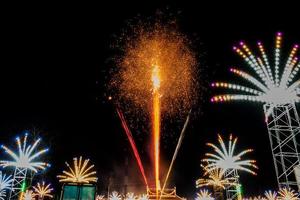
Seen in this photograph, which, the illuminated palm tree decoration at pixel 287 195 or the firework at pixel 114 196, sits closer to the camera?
the illuminated palm tree decoration at pixel 287 195

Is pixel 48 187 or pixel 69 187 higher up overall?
pixel 48 187

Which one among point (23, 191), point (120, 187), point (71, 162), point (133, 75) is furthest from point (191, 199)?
point (133, 75)

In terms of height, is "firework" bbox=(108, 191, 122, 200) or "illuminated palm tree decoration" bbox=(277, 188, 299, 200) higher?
"firework" bbox=(108, 191, 122, 200)

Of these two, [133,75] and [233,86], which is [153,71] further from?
[233,86]

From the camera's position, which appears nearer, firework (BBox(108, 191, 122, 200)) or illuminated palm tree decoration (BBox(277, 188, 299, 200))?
illuminated palm tree decoration (BBox(277, 188, 299, 200))

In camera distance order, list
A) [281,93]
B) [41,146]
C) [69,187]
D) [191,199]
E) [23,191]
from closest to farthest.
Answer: [69,187]
[281,93]
[23,191]
[41,146]
[191,199]

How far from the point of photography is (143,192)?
2726 inches

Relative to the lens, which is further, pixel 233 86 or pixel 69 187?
pixel 233 86

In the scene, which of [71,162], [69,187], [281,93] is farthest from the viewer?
[71,162]

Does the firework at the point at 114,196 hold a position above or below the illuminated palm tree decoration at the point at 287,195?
above

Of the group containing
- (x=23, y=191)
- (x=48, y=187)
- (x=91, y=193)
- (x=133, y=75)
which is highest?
(x=133, y=75)

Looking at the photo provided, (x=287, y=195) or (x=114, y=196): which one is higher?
(x=114, y=196)

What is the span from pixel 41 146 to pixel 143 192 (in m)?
31.9

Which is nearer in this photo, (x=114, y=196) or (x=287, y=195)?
(x=287, y=195)
